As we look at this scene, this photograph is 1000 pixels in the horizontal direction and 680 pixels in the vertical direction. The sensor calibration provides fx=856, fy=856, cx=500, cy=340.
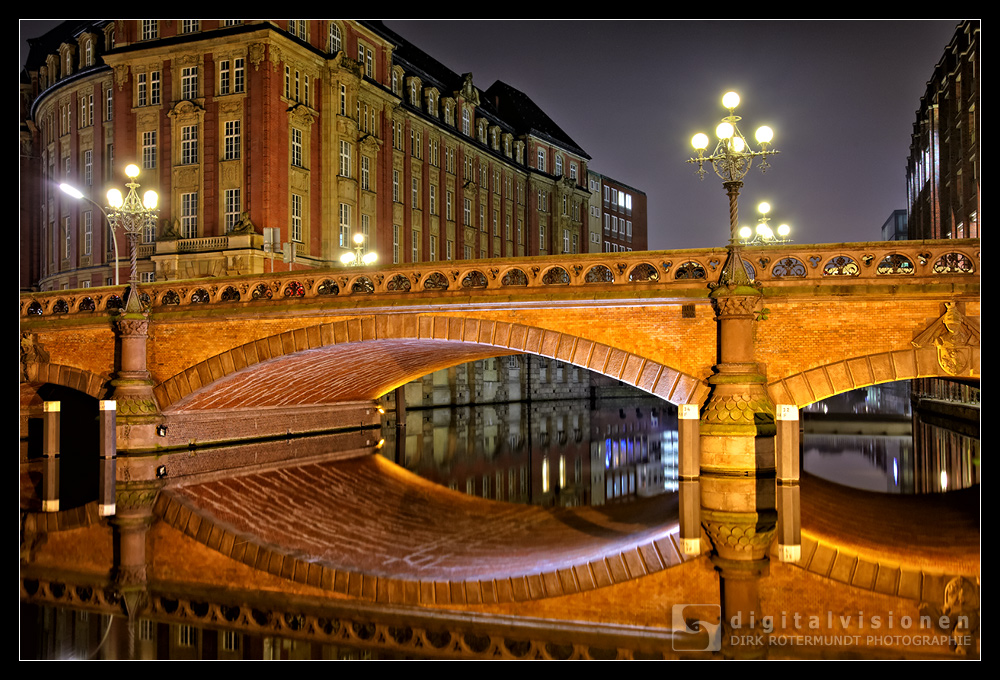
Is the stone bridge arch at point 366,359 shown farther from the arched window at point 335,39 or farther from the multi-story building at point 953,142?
the multi-story building at point 953,142

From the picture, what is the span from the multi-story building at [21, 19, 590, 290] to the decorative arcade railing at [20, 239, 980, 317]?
980 cm

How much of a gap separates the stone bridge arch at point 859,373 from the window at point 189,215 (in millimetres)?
30949

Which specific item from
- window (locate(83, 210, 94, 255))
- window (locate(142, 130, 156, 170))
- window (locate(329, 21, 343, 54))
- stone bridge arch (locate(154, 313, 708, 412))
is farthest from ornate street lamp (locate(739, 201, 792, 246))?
window (locate(83, 210, 94, 255))

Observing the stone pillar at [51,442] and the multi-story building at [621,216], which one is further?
the multi-story building at [621,216]

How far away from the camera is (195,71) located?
41156mm

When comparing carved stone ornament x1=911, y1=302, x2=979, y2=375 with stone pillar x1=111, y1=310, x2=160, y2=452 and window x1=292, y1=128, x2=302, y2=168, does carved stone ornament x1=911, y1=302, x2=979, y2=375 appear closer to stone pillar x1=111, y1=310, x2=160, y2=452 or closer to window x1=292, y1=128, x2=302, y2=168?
stone pillar x1=111, y1=310, x2=160, y2=452

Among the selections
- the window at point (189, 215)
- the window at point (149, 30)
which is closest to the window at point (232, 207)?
Answer: the window at point (189, 215)

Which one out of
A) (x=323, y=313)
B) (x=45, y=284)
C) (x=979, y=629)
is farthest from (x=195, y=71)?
(x=979, y=629)

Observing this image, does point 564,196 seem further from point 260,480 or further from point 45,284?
point 260,480

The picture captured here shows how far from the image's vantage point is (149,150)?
42.4 m

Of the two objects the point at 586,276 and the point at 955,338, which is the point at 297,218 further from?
the point at 955,338

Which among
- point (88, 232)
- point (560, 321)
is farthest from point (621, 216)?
point (560, 321)

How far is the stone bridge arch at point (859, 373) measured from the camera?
707 inches

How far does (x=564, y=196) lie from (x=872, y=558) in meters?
69.1
